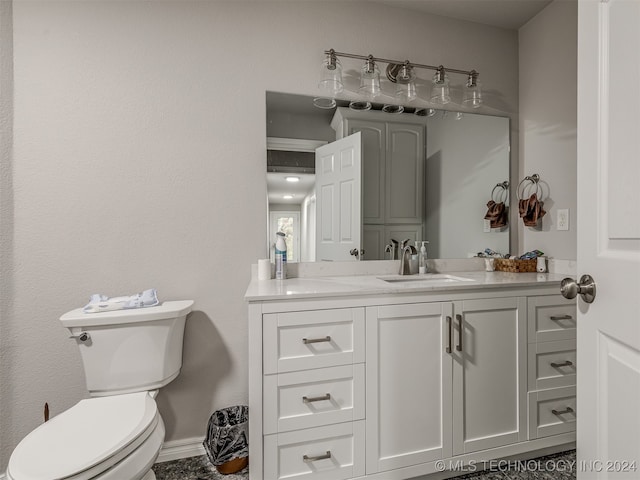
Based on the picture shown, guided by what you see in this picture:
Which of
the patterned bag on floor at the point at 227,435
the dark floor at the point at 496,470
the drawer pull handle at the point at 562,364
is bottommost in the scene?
the dark floor at the point at 496,470

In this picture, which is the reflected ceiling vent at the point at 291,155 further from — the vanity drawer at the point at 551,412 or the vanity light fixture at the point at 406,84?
the vanity drawer at the point at 551,412

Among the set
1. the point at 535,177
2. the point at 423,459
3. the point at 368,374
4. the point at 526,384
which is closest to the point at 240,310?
the point at 368,374

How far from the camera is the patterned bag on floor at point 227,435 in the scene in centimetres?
153

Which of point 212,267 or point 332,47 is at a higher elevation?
point 332,47

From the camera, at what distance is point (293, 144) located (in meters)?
1.83

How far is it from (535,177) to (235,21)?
6.49 feet

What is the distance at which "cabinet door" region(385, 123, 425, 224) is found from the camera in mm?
1971

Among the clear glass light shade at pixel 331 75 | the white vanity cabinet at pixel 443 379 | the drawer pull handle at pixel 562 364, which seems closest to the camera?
the white vanity cabinet at pixel 443 379

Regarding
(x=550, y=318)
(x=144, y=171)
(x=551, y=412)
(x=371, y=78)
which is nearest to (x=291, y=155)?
(x=371, y=78)

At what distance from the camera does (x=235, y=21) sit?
5.72ft

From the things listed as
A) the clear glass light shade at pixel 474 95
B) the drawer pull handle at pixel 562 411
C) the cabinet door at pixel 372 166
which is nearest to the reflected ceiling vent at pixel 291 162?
the cabinet door at pixel 372 166

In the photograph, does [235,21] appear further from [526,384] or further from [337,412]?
[526,384]

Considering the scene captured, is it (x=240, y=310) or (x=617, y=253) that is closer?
(x=617, y=253)

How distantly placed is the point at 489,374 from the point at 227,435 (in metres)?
1.26
